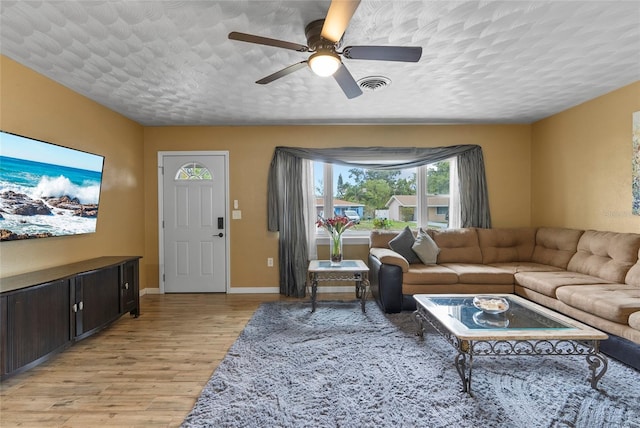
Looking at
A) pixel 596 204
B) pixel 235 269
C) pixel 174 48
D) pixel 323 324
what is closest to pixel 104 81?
pixel 174 48

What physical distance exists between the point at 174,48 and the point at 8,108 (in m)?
1.46

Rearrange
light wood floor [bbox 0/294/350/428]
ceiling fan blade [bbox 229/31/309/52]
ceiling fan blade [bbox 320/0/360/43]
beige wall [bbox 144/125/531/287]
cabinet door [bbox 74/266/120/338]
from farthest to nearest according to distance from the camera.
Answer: beige wall [bbox 144/125/531/287] < cabinet door [bbox 74/266/120/338] < light wood floor [bbox 0/294/350/428] < ceiling fan blade [bbox 229/31/309/52] < ceiling fan blade [bbox 320/0/360/43]

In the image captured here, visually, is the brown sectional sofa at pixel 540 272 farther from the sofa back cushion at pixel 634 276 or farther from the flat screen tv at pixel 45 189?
the flat screen tv at pixel 45 189

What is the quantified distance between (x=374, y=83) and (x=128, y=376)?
3.25 metres

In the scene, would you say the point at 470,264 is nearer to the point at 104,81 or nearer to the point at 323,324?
the point at 323,324

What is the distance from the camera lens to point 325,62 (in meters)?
2.06

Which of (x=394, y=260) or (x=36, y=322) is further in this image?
(x=394, y=260)

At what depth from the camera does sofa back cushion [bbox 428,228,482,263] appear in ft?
13.6

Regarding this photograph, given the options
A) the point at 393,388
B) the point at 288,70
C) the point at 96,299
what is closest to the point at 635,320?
the point at 393,388

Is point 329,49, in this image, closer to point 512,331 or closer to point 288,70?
point 288,70

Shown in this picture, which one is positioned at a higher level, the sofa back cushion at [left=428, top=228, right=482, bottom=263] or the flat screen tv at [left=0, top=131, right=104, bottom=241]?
the flat screen tv at [left=0, top=131, right=104, bottom=241]

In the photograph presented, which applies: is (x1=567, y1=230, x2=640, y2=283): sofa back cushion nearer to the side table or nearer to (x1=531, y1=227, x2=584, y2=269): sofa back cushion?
(x1=531, y1=227, x2=584, y2=269): sofa back cushion

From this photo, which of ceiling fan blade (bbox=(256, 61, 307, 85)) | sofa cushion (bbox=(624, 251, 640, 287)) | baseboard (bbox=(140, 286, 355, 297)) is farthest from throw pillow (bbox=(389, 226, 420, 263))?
ceiling fan blade (bbox=(256, 61, 307, 85))

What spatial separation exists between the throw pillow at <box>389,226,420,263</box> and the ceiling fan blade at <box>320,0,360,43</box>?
2767mm
